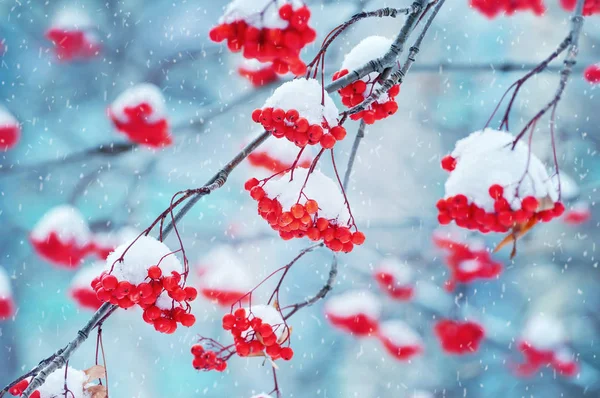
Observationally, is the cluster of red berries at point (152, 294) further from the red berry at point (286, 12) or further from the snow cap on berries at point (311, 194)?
the red berry at point (286, 12)

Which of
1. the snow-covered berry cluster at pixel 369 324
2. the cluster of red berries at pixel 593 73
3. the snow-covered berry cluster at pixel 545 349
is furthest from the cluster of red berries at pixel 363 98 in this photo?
the snow-covered berry cluster at pixel 545 349

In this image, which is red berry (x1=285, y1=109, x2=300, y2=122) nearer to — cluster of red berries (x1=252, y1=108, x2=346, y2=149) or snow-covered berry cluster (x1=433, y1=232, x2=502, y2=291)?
cluster of red berries (x1=252, y1=108, x2=346, y2=149)

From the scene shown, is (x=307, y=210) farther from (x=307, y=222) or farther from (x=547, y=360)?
(x=547, y=360)

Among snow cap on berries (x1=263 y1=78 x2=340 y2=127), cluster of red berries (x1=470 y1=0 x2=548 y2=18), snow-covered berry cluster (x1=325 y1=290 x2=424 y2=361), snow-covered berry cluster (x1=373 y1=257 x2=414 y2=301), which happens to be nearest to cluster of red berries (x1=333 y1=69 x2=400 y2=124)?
snow cap on berries (x1=263 y1=78 x2=340 y2=127)

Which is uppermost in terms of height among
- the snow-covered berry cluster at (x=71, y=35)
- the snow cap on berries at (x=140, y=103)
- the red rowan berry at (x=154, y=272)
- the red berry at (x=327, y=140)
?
the snow-covered berry cluster at (x=71, y=35)

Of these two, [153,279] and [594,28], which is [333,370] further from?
[153,279]

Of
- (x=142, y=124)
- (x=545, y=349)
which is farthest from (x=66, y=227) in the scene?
(x=545, y=349)
